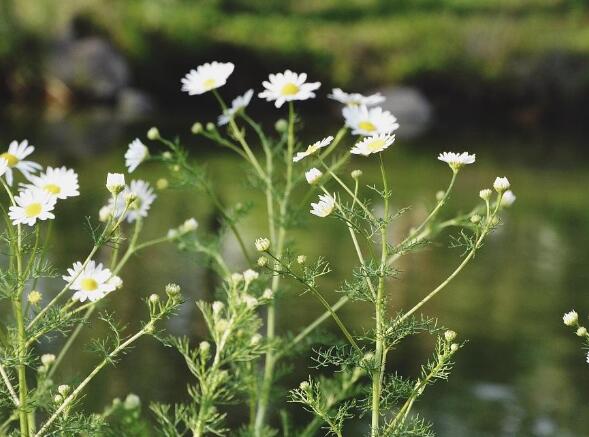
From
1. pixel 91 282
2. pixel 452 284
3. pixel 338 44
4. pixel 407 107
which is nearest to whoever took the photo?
pixel 91 282

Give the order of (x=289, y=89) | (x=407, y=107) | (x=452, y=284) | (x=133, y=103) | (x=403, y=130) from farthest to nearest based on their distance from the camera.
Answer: (x=407, y=107), (x=133, y=103), (x=403, y=130), (x=452, y=284), (x=289, y=89)

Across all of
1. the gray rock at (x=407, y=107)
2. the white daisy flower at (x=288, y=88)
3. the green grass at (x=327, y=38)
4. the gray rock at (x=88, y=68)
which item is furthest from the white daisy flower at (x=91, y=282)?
the green grass at (x=327, y=38)

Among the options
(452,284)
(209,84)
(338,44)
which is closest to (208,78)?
(209,84)

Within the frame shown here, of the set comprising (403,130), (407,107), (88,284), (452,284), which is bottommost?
(407,107)

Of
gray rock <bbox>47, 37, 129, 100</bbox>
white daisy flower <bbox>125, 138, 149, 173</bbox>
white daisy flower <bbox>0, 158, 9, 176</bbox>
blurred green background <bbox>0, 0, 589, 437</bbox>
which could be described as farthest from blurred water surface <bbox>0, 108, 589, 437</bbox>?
gray rock <bbox>47, 37, 129, 100</bbox>

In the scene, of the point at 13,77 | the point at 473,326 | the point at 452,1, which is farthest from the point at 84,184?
the point at 452,1

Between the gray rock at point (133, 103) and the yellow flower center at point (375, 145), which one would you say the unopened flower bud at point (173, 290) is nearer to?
the yellow flower center at point (375, 145)

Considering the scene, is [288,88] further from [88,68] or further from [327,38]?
[327,38]
